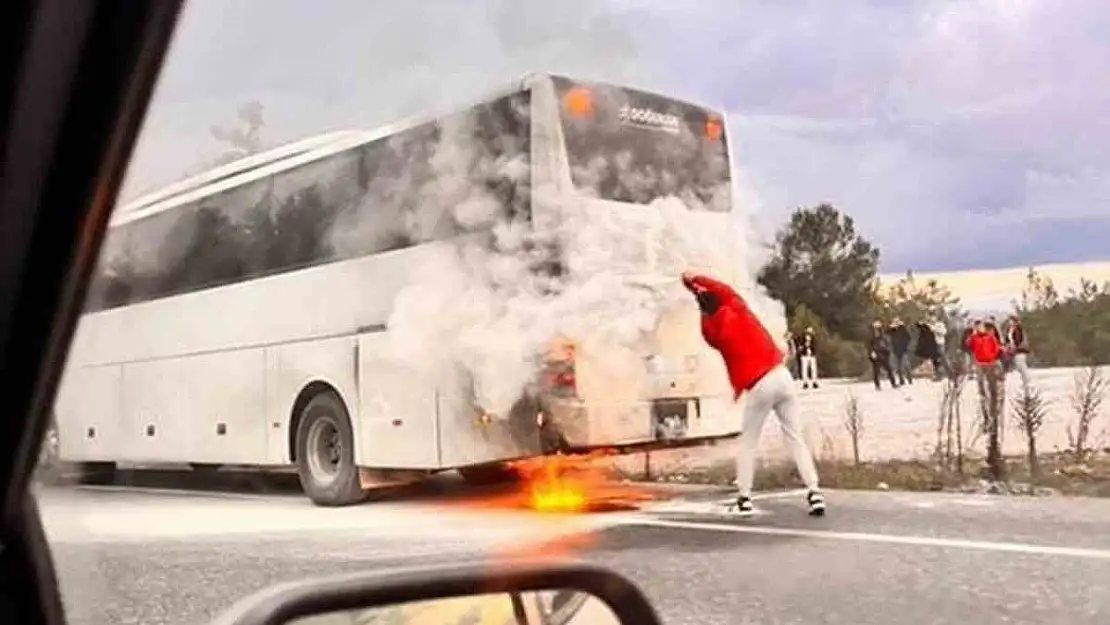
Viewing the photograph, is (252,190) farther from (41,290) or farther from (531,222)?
(41,290)

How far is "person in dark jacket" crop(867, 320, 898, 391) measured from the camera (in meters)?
1.46

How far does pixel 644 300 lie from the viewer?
1.56 m

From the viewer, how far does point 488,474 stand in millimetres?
1602

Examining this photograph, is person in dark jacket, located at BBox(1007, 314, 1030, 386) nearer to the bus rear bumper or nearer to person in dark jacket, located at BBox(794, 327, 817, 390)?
person in dark jacket, located at BBox(794, 327, 817, 390)

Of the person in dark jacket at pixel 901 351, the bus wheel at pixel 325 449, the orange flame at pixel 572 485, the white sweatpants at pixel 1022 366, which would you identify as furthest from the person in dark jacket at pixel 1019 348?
the bus wheel at pixel 325 449

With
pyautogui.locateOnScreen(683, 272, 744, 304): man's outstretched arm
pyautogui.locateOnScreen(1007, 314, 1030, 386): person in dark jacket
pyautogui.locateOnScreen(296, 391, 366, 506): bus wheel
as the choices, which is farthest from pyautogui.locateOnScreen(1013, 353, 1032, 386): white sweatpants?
pyautogui.locateOnScreen(296, 391, 366, 506): bus wheel

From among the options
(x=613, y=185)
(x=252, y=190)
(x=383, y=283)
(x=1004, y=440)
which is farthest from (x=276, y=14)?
(x=1004, y=440)

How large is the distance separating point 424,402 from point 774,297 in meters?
0.46

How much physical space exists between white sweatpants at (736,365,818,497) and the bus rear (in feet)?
0.08

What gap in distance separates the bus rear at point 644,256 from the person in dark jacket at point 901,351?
20 centimetres

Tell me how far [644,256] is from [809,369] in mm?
251

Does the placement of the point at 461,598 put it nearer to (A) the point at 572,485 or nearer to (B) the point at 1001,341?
(A) the point at 572,485

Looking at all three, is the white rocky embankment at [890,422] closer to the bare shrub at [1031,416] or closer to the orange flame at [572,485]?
the bare shrub at [1031,416]

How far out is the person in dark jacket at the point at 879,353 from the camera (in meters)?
1.46
